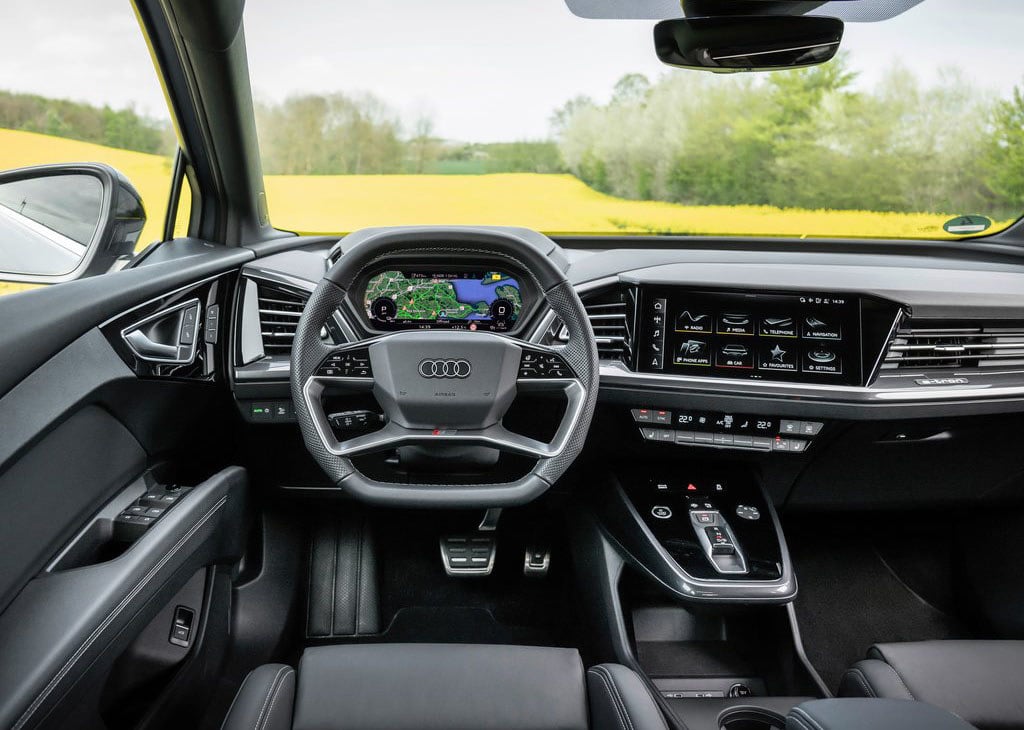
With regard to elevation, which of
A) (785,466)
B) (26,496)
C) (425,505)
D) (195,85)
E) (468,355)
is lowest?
(785,466)

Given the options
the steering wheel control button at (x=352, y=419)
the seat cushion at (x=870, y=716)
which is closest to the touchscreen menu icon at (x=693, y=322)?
the steering wheel control button at (x=352, y=419)

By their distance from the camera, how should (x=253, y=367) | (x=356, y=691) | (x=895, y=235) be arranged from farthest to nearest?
(x=895, y=235)
(x=253, y=367)
(x=356, y=691)

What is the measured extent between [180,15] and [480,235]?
3.14ft

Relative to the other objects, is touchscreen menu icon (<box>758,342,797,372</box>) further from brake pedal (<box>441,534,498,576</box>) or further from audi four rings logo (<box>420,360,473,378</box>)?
brake pedal (<box>441,534,498,576</box>)

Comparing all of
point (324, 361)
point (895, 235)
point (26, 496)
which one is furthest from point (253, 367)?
point (895, 235)

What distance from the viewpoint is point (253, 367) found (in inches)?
91.7

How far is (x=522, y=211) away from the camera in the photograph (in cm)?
274

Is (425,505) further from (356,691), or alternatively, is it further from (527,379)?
(356,691)

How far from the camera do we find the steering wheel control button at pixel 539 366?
201cm

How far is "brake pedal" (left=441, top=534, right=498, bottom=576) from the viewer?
9.26ft

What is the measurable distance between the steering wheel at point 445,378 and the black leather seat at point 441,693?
466mm

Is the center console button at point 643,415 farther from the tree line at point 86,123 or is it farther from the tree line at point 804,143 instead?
the tree line at point 86,123

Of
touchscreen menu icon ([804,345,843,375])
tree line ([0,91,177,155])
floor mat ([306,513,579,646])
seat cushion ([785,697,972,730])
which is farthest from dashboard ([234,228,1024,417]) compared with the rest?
seat cushion ([785,697,972,730])

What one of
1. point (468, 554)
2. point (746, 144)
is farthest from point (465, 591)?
point (746, 144)
